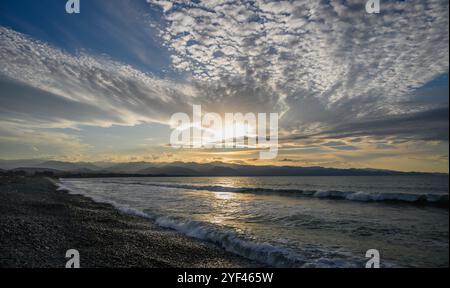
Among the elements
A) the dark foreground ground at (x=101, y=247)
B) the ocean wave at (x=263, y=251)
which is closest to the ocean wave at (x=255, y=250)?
the ocean wave at (x=263, y=251)

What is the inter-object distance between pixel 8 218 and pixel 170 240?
9.68 meters

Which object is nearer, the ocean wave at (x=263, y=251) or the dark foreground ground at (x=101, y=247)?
the dark foreground ground at (x=101, y=247)

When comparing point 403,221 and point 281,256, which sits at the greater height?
point 281,256

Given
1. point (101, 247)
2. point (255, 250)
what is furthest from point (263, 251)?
point (101, 247)

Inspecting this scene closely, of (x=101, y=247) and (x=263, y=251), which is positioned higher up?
(x=101, y=247)

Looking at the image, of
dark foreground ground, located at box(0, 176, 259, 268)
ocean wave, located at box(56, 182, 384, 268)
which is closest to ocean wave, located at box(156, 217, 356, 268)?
ocean wave, located at box(56, 182, 384, 268)

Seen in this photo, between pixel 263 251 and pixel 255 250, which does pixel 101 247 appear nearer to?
pixel 255 250

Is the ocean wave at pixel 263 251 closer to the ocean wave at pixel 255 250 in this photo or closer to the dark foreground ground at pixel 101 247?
the ocean wave at pixel 255 250

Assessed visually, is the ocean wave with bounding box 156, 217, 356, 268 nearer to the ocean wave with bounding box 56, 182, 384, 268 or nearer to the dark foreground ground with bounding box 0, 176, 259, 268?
the ocean wave with bounding box 56, 182, 384, 268
